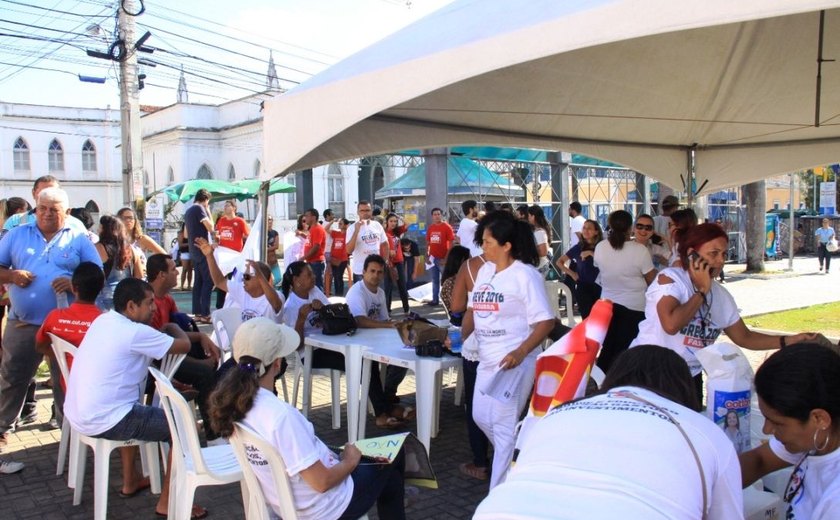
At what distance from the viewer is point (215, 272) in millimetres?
5688

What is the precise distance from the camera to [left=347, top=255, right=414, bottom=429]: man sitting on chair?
5.15m

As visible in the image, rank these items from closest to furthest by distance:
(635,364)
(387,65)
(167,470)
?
(635,364) < (387,65) < (167,470)

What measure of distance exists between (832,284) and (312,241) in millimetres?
11650

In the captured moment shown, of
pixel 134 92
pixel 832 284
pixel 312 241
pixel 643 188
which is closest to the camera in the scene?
pixel 312 241

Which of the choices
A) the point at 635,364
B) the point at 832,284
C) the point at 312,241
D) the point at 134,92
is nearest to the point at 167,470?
the point at 635,364

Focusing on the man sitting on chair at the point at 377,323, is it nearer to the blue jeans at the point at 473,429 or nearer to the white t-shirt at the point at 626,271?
the blue jeans at the point at 473,429

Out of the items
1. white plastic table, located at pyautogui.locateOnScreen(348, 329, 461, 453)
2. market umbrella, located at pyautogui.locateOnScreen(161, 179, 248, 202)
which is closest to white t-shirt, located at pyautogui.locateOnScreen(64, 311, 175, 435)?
white plastic table, located at pyautogui.locateOnScreen(348, 329, 461, 453)

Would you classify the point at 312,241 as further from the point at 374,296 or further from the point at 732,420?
the point at 732,420

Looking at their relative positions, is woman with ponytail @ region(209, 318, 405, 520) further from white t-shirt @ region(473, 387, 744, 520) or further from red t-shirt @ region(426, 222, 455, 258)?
red t-shirt @ region(426, 222, 455, 258)

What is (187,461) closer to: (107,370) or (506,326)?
(107,370)

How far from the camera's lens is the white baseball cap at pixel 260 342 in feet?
8.81

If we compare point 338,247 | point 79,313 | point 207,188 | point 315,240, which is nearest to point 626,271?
point 79,313

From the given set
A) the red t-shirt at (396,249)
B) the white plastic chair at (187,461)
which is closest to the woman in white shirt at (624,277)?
the white plastic chair at (187,461)

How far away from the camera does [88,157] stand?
42812 millimetres
